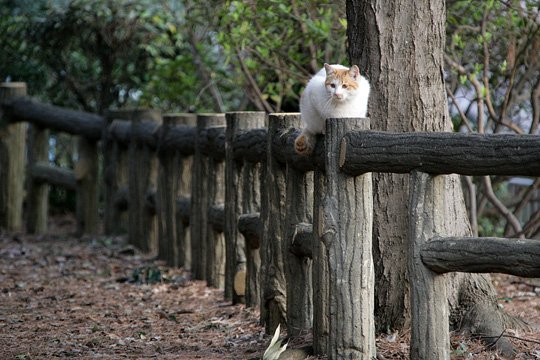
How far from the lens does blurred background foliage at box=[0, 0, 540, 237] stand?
8008mm

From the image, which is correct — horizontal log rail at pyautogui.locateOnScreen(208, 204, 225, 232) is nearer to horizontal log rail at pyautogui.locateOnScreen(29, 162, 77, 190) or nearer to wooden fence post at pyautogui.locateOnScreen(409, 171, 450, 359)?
wooden fence post at pyautogui.locateOnScreen(409, 171, 450, 359)

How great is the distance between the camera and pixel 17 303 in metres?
7.62

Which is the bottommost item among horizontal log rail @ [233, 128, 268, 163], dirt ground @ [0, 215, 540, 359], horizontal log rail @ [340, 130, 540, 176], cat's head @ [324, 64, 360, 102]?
dirt ground @ [0, 215, 540, 359]

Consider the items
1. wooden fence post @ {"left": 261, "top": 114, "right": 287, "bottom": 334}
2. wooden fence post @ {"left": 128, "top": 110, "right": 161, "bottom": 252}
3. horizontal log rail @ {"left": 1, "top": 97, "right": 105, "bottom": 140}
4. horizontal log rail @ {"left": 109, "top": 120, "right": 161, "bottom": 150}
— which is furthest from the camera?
horizontal log rail @ {"left": 1, "top": 97, "right": 105, "bottom": 140}

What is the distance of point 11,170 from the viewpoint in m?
12.3

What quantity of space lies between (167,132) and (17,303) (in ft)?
8.32

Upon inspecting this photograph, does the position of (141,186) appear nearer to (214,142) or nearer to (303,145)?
(214,142)

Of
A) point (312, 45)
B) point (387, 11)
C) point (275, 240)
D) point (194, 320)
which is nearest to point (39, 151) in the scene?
point (312, 45)

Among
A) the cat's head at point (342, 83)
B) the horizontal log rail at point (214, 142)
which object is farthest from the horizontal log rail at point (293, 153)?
the horizontal log rail at point (214, 142)

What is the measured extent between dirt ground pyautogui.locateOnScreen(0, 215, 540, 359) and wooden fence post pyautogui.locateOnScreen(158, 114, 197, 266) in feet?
0.69

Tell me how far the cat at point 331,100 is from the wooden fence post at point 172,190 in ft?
13.5

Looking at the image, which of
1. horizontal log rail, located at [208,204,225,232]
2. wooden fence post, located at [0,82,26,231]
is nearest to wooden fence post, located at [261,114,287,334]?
horizontal log rail, located at [208,204,225,232]

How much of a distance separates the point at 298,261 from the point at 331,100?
1.11m

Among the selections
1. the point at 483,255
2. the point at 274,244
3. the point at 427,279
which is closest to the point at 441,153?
the point at 483,255
